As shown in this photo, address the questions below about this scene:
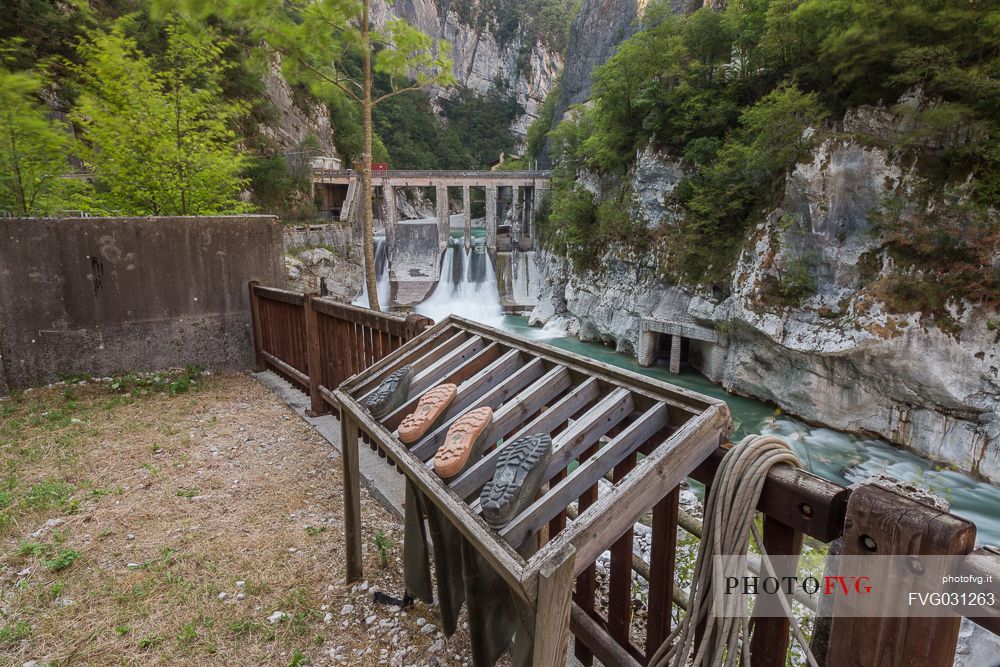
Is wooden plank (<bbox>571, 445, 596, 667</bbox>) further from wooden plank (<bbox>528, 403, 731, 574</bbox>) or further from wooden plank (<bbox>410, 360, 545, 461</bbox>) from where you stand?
wooden plank (<bbox>528, 403, 731, 574</bbox>)

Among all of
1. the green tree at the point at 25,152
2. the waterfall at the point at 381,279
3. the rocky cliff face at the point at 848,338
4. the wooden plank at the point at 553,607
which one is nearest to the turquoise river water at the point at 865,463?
the rocky cliff face at the point at 848,338

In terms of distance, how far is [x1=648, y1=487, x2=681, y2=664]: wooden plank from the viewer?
163 centimetres

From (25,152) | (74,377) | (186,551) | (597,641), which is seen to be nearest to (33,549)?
(186,551)

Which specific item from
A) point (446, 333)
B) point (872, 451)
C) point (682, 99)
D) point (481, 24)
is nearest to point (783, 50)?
point (682, 99)

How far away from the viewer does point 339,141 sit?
121 feet

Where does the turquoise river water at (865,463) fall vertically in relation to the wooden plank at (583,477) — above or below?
below

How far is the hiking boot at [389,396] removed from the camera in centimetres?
214

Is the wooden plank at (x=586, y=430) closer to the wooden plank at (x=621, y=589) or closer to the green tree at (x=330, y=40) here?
the wooden plank at (x=621, y=589)

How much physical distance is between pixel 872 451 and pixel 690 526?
37.5 ft

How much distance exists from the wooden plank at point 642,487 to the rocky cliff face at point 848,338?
1224 cm

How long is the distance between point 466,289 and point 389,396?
84.5 ft

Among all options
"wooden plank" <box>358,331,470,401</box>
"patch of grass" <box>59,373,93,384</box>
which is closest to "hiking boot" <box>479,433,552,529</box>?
"wooden plank" <box>358,331,470,401</box>

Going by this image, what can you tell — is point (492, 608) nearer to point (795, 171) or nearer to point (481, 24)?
point (795, 171)

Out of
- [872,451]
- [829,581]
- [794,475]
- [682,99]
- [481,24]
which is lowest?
[872,451]
